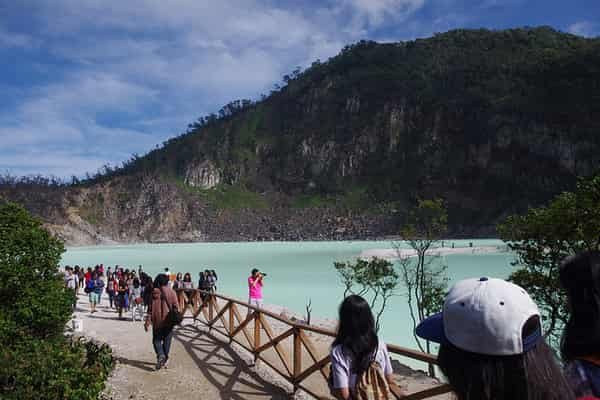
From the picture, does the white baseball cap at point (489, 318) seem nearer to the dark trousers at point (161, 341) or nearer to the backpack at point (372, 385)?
the backpack at point (372, 385)

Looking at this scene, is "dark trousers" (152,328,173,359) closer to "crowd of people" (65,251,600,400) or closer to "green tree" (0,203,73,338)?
"green tree" (0,203,73,338)

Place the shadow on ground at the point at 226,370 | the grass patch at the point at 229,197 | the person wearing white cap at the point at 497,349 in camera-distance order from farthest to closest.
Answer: the grass patch at the point at 229,197, the shadow on ground at the point at 226,370, the person wearing white cap at the point at 497,349

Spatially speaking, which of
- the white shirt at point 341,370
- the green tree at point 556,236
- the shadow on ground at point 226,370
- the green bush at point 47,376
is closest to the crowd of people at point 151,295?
the shadow on ground at point 226,370

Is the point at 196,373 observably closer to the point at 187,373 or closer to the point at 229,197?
the point at 187,373

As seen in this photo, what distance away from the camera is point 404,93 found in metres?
105

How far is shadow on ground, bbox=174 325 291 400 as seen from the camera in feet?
20.8

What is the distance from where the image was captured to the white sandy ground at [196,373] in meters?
6.35

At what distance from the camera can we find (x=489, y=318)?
1.29 m

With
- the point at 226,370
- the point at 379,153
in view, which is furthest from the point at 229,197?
the point at 226,370

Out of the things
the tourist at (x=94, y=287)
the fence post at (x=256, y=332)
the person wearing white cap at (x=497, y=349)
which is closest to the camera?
the person wearing white cap at (x=497, y=349)

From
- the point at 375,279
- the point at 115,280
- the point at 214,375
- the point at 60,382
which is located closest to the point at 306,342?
the point at 214,375

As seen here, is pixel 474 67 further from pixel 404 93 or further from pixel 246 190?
pixel 246 190

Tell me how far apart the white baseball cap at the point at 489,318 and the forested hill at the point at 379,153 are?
8249 cm

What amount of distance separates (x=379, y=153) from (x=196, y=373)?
9904 centimetres
